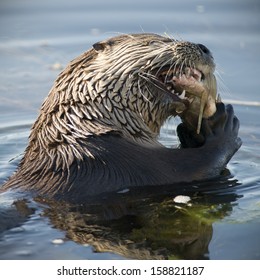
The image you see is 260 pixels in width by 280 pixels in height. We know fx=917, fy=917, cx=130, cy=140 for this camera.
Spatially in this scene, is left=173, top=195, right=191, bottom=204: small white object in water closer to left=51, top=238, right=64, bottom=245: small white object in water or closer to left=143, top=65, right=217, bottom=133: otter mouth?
left=143, top=65, right=217, bottom=133: otter mouth

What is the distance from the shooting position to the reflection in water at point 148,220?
647 centimetres

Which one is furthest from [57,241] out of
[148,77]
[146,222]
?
[148,77]

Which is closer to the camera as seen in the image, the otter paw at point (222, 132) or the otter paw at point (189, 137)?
the otter paw at point (222, 132)

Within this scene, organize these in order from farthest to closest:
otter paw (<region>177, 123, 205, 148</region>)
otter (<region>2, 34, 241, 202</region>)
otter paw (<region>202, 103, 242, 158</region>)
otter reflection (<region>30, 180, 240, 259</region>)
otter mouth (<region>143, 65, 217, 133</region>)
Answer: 1. otter paw (<region>177, 123, 205, 148</region>)
2. otter paw (<region>202, 103, 242, 158</region>)
3. otter mouth (<region>143, 65, 217, 133</region>)
4. otter (<region>2, 34, 241, 202</region>)
5. otter reflection (<region>30, 180, 240, 259</region>)

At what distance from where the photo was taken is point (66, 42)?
11.9m

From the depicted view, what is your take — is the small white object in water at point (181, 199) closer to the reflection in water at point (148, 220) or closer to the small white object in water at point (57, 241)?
the reflection in water at point (148, 220)

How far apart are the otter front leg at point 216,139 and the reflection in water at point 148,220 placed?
8.0 inches

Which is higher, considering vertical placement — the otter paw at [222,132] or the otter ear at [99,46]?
the otter ear at [99,46]

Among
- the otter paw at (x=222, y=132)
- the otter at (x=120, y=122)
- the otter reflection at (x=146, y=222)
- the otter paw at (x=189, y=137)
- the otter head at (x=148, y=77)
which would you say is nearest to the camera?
the otter reflection at (x=146, y=222)

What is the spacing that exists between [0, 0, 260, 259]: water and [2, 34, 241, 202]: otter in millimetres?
165

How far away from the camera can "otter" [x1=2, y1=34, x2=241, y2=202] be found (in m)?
7.20

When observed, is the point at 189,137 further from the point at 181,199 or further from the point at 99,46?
the point at 99,46

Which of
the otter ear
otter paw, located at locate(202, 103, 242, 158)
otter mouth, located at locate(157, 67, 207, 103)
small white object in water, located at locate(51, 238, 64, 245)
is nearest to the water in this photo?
small white object in water, located at locate(51, 238, 64, 245)

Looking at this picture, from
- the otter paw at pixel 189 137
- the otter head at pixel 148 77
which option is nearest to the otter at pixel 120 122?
the otter head at pixel 148 77
